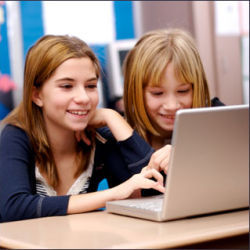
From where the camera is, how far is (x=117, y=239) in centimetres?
92

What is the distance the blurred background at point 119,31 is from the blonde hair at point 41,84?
5.61 feet

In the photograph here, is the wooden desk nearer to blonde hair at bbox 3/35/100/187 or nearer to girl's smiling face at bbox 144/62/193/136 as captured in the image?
blonde hair at bbox 3/35/100/187

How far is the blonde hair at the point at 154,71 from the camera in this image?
1793 mm

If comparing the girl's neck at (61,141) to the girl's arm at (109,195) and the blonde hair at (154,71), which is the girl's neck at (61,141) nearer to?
the blonde hair at (154,71)

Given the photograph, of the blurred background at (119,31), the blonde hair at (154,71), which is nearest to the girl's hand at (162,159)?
the blonde hair at (154,71)

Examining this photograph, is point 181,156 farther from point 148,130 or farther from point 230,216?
point 148,130

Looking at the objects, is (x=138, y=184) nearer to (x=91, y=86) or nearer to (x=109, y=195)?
(x=109, y=195)

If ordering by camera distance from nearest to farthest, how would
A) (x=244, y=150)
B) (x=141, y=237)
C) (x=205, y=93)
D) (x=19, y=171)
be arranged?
(x=141, y=237)
(x=244, y=150)
(x=19, y=171)
(x=205, y=93)

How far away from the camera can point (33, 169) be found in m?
1.57

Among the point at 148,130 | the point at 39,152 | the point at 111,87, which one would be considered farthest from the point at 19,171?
the point at 111,87

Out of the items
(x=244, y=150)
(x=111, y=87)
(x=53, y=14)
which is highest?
(x=53, y=14)

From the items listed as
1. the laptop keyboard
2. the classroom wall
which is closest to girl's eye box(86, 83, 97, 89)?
the laptop keyboard

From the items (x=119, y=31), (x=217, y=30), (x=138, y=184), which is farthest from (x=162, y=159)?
(x=217, y=30)

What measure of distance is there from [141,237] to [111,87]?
2736 millimetres
